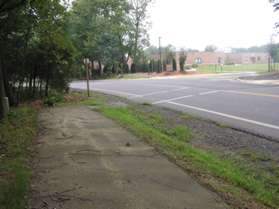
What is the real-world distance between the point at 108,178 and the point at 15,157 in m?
2.19

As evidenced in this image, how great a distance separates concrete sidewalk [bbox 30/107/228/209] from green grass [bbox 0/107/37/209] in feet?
0.56

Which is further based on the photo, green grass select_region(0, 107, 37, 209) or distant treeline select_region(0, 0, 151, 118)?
distant treeline select_region(0, 0, 151, 118)

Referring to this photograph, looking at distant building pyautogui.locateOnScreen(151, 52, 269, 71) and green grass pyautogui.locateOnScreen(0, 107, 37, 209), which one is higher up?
distant building pyautogui.locateOnScreen(151, 52, 269, 71)

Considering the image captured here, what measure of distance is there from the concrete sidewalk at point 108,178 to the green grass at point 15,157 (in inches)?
6.7

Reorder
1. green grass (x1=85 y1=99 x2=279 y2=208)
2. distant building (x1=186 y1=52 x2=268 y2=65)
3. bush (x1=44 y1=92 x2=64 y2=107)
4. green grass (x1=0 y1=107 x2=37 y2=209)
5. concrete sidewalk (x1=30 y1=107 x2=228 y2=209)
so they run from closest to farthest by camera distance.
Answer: concrete sidewalk (x1=30 y1=107 x2=228 y2=209) → green grass (x1=0 y1=107 x2=37 y2=209) → green grass (x1=85 y1=99 x2=279 y2=208) → bush (x1=44 y1=92 x2=64 y2=107) → distant building (x1=186 y1=52 x2=268 y2=65)

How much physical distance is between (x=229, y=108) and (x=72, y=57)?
826cm

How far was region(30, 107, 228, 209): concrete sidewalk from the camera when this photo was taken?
4.35 m

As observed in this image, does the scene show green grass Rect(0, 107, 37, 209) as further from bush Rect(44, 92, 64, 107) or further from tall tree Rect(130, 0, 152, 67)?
tall tree Rect(130, 0, 152, 67)

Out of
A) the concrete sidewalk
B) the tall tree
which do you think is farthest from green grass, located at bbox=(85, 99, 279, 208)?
the tall tree

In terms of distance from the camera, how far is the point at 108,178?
521 centimetres

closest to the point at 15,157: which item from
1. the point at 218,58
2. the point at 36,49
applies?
the point at 36,49

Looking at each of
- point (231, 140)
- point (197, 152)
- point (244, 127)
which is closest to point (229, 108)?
point (244, 127)

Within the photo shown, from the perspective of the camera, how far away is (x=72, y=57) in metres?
17.7

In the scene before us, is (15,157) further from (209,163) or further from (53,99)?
(53,99)
